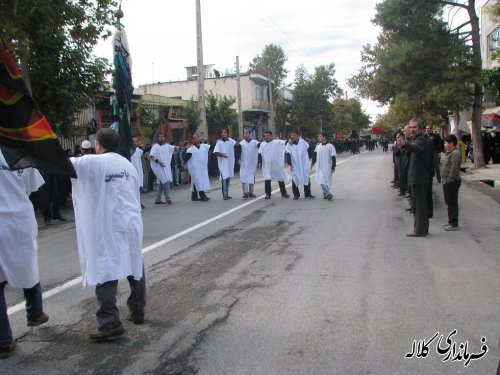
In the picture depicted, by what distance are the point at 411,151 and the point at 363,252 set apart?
2.06 m

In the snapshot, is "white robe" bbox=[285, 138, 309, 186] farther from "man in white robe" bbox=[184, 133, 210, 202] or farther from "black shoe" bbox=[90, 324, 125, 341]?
"black shoe" bbox=[90, 324, 125, 341]

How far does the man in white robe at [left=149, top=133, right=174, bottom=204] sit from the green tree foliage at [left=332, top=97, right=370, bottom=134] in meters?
57.1

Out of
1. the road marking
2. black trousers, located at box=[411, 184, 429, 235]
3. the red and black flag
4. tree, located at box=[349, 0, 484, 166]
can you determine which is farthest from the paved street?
tree, located at box=[349, 0, 484, 166]

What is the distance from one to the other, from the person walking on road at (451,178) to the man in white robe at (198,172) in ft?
23.6

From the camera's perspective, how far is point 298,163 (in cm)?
1441

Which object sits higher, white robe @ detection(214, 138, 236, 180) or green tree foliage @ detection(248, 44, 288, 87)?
green tree foliage @ detection(248, 44, 288, 87)

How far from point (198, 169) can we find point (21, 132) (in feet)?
36.2

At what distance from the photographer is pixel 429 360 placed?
390cm

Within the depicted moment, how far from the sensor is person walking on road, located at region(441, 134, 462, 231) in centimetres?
897

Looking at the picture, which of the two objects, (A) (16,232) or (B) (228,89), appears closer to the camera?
(A) (16,232)

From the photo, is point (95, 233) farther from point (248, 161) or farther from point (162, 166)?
point (248, 161)

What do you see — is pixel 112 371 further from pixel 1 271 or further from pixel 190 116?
pixel 190 116

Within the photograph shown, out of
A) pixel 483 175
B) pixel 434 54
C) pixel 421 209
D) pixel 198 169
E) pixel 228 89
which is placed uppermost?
pixel 228 89

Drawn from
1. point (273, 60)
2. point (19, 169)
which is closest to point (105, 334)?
point (19, 169)
